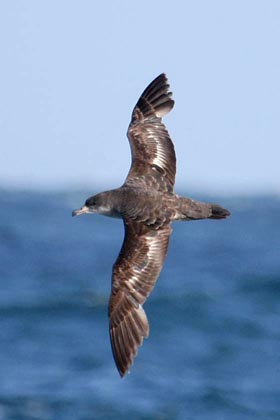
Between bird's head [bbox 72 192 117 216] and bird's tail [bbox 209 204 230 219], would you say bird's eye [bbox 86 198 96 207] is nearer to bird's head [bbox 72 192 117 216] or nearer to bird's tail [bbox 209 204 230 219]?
bird's head [bbox 72 192 117 216]

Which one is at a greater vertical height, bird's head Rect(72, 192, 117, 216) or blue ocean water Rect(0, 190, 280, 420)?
blue ocean water Rect(0, 190, 280, 420)

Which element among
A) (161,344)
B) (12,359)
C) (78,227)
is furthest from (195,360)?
(78,227)

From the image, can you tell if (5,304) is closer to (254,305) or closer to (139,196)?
(254,305)

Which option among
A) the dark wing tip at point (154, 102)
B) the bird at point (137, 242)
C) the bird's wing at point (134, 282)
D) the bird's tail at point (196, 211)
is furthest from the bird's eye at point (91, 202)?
the dark wing tip at point (154, 102)

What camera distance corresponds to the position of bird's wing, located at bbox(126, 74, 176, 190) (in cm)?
1382

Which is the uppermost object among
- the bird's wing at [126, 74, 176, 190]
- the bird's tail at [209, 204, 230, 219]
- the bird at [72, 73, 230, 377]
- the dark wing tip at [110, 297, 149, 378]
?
the bird's wing at [126, 74, 176, 190]

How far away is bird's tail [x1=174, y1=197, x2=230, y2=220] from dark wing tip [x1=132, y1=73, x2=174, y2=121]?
5.28 feet

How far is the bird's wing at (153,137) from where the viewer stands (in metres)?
13.8

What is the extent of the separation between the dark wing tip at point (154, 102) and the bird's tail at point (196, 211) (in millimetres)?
1610

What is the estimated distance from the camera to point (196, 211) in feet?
43.0

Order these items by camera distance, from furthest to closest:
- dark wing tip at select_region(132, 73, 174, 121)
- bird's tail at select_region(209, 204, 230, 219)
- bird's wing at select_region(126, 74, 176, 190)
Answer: dark wing tip at select_region(132, 73, 174, 121)
bird's wing at select_region(126, 74, 176, 190)
bird's tail at select_region(209, 204, 230, 219)

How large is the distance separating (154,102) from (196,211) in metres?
1.84

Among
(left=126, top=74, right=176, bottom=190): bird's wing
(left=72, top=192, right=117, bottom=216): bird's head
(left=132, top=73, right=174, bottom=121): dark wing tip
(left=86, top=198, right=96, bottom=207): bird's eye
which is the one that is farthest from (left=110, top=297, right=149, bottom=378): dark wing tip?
(left=132, top=73, right=174, bottom=121): dark wing tip

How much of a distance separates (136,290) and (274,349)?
14936mm
